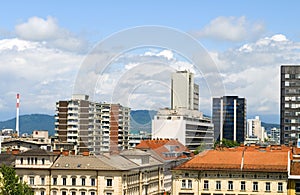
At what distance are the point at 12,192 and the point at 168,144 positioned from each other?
68.3m

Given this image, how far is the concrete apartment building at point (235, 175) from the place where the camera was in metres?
74.1

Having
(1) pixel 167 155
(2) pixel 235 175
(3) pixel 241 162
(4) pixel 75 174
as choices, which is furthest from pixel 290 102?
(2) pixel 235 175

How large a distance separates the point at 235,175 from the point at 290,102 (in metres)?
83.6

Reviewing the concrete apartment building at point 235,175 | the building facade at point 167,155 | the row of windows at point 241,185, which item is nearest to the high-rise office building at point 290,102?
the building facade at point 167,155

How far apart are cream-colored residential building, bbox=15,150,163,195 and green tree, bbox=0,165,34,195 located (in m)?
6.89

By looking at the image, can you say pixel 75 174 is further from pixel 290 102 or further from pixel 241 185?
pixel 290 102

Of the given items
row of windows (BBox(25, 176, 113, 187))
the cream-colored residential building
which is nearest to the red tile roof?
the cream-colored residential building

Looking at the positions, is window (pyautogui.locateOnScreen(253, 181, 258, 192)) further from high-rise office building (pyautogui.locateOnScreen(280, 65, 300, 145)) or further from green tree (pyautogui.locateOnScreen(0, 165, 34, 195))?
high-rise office building (pyautogui.locateOnScreen(280, 65, 300, 145))

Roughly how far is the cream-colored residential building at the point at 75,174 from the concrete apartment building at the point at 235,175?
10780 millimetres

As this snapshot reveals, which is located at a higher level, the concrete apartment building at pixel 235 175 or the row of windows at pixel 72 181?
the concrete apartment building at pixel 235 175

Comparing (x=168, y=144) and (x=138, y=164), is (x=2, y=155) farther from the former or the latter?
(x=168, y=144)

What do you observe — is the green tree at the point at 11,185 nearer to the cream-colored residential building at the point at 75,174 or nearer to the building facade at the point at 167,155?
the cream-colored residential building at the point at 75,174

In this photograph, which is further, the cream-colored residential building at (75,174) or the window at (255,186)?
the cream-colored residential building at (75,174)

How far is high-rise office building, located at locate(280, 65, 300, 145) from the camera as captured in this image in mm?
154750
